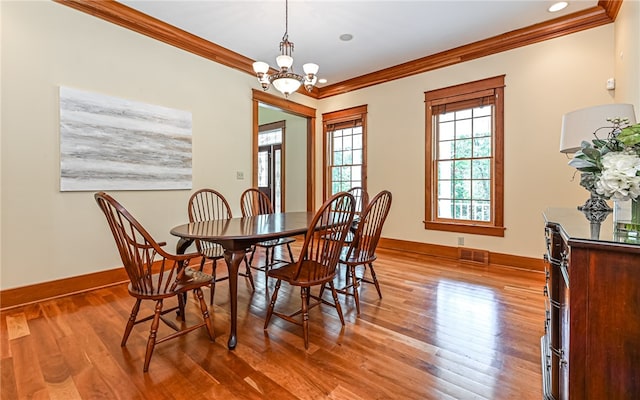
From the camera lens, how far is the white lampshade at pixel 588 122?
165cm

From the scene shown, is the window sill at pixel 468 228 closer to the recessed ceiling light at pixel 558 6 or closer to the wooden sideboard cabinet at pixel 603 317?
the recessed ceiling light at pixel 558 6

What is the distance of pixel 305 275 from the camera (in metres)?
2.04

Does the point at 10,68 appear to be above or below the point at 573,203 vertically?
above

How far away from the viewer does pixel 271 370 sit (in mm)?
1677

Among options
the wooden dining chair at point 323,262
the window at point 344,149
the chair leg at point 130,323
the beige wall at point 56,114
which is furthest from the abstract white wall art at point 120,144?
the window at point 344,149

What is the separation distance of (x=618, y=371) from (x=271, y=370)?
148 centimetres

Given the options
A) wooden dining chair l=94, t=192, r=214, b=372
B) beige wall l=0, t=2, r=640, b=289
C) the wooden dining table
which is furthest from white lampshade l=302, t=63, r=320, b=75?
wooden dining chair l=94, t=192, r=214, b=372

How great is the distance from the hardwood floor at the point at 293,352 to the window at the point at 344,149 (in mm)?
2899

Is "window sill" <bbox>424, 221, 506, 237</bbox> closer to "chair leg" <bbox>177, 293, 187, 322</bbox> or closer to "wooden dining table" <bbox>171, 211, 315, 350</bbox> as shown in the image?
"wooden dining table" <bbox>171, 211, 315, 350</bbox>

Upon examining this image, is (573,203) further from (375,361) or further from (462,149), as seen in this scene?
(375,361)

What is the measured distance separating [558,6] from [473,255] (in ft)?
9.64

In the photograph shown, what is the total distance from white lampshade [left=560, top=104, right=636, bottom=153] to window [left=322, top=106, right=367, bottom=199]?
11.2 feet

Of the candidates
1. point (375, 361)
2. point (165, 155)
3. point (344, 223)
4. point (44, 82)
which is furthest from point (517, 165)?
point (44, 82)

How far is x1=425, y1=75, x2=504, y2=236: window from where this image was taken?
385 cm
